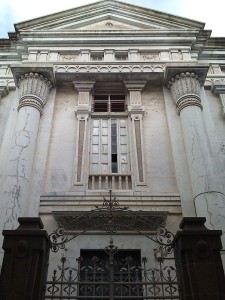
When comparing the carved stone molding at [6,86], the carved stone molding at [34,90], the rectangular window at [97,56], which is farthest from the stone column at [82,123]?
the carved stone molding at [6,86]

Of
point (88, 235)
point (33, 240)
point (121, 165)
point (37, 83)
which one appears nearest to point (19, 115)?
point (37, 83)

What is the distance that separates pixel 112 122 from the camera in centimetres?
1308

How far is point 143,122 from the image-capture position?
12836 millimetres

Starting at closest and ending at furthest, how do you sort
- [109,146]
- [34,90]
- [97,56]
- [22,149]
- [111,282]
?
[111,282] → [22,149] → [109,146] → [34,90] → [97,56]

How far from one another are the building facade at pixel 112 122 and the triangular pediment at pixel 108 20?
0.16 ft

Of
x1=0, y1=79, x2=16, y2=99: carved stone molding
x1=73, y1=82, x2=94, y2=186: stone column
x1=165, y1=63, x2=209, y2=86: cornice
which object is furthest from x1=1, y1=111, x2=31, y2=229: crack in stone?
x1=165, y1=63, x2=209, y2=86: cornice

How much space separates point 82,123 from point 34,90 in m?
2.22

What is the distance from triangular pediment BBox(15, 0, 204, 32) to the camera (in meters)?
15.8

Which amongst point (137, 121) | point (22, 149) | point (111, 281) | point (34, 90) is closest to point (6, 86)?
point (34, 90)

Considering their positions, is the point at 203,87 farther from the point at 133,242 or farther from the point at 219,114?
the point at 133,242

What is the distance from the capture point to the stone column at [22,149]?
9.93 m

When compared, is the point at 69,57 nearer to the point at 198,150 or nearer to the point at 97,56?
the point at 97,56

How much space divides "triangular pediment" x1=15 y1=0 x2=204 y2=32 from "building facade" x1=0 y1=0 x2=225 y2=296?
0.16 feet

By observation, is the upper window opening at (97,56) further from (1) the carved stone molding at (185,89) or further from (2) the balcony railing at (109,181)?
(2) the balcony railing at (109,181)
